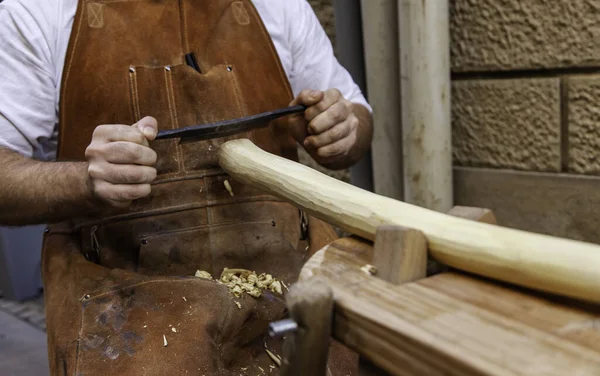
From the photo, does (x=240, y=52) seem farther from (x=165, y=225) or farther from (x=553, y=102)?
(x=553, y=102)

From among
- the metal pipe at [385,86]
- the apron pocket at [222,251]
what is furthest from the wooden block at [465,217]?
the metal pipe at [385,86]

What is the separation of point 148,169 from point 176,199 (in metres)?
0.24

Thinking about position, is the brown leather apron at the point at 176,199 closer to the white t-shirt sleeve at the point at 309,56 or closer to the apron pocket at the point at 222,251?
the apron pocket at the point at 222,251

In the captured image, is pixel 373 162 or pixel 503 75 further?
pixel 373 162

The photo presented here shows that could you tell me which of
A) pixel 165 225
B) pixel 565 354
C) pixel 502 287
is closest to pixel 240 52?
pixel 165 225

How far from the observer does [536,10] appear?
1853 millimetres

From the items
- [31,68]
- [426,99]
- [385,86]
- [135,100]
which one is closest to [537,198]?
[426,99]

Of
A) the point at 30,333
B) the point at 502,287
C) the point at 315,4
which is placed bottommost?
the point at 30,333

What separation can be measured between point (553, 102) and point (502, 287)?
1306 millimetres

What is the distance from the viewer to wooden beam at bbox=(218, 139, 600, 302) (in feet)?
2.32

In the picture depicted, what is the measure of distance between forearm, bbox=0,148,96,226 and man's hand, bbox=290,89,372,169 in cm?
55

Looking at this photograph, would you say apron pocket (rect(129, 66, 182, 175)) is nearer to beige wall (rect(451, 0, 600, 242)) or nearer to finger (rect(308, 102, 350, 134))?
finger (rect(308, 102, 350, 134))

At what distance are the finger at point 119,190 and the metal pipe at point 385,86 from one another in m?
1.26

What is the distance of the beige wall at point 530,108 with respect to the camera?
181 cm
